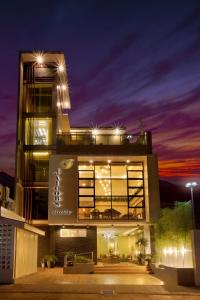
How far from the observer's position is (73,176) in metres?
26.0

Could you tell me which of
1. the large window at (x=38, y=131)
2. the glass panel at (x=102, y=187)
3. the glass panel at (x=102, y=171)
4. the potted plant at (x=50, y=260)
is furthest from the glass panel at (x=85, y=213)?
the large window at (x=38, y=131)

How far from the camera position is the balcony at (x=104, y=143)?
26609mm

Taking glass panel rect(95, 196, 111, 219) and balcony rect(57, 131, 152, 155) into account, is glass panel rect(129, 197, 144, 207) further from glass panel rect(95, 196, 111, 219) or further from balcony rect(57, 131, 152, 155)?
balcony rect(57, 131, 152, 155)

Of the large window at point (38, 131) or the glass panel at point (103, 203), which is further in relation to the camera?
the large window at point (38, 131)

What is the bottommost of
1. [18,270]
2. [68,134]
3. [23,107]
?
[18,270]

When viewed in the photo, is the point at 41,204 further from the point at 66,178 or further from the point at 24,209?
the point at 66,178

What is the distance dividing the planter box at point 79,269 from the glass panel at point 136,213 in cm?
518

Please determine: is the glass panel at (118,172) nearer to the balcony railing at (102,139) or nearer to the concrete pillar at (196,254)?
the balcony railing at (102,139)

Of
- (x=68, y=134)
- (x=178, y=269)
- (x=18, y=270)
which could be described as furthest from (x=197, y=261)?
(x=68, y=134)

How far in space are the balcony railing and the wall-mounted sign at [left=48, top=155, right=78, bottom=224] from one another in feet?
4.89

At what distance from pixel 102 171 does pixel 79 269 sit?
26.0ft

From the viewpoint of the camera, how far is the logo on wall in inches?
1000

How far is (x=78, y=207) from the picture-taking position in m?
26.1

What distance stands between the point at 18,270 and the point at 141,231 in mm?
12269
